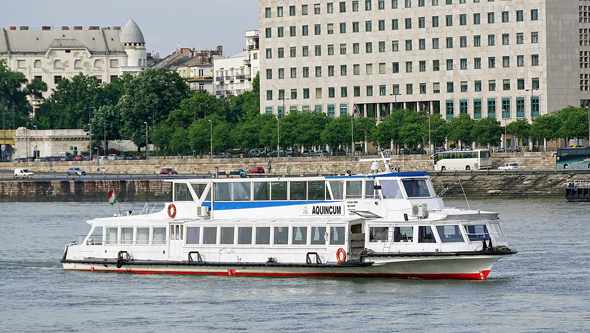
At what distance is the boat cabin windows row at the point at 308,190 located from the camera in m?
40.0

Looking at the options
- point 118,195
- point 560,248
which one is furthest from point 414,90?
point 560,248

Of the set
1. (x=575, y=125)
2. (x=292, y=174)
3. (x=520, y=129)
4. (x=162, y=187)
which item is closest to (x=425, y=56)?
(x=520, y=129)

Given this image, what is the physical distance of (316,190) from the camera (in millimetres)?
41125

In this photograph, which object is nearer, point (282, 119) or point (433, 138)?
point (433, 138)

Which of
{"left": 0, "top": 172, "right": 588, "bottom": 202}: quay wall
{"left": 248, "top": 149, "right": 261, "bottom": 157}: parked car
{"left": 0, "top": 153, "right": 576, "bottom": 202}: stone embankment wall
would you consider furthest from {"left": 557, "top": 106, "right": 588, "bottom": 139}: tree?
{"left": 248, "top": 149, "right": 261, "bottom": 157}: parked car

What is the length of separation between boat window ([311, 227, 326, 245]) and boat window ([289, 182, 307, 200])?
7.23 feet

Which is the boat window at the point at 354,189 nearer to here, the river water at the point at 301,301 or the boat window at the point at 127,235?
the river water at the point at 301,301

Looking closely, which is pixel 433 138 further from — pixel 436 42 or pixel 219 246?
pixel 219 246

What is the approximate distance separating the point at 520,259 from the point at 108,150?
398 feet

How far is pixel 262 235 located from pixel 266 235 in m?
0.17

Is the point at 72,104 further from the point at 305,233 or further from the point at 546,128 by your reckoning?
the point at 305,233

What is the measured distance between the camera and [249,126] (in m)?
128

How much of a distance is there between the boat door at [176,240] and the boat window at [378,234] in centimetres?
789

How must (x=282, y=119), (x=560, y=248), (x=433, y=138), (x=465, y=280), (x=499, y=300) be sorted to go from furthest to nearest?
(x=282, y=119) → (x=433, y=138) → (x=560, y=248) → (x=465, y=280) → (x=499, y=300)
